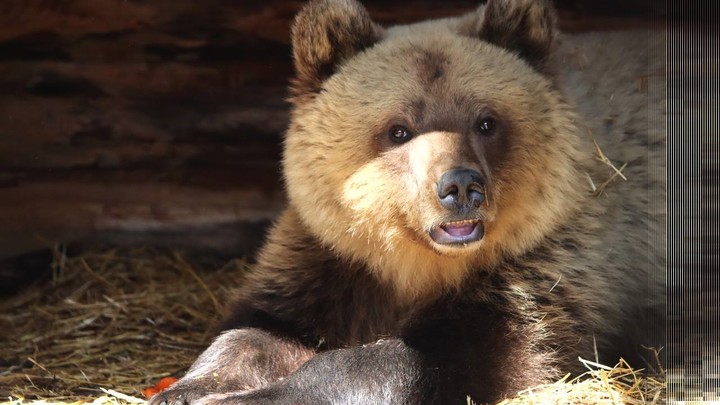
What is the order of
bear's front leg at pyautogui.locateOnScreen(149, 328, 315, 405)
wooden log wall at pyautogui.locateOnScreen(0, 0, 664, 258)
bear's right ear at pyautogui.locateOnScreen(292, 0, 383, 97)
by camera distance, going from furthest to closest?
wooden log wall at pyautogui.locateOnScreen(0, 0, 664, 258), bear's right ear at pyautogui.locateOnScreen(292, 0, 383, 97), bear's front leg at pyautogui.locateOnScreen(149, 328, 315, 405)

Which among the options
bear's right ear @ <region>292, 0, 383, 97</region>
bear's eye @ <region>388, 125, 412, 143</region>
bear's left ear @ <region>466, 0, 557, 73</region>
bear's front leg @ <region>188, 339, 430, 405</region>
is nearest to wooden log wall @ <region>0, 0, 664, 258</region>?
bear's right ear @ <region>292, 0, 383, 97</region>

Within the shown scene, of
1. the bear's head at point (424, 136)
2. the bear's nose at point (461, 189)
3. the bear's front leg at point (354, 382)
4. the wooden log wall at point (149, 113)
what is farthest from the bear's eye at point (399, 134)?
the wooden log wall at point (149, 113)

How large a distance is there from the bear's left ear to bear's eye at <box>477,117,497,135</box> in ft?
1.94

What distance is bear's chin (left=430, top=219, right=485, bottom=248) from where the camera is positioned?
536 cm

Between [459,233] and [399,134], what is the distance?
698 mm

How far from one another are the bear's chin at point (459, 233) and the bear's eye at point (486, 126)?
0.59 meters

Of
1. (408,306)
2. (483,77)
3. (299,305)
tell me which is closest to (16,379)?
(299,305)

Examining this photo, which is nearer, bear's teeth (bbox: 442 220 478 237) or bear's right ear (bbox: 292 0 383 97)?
bear's teeth (bbox: 442 220 478 237)

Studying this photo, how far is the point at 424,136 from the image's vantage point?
559 cm

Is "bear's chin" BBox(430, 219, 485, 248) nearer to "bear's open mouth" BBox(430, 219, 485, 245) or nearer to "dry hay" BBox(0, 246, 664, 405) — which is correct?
"bear's open mouth" BBox(430, 219, 485, 245)

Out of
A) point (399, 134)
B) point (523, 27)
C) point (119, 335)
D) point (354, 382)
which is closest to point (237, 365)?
point (354, 382)

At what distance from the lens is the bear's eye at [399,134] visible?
18.7 ft

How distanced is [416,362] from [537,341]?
0.75 metres

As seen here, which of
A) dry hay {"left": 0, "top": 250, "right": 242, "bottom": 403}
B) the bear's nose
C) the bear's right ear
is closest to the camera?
the bear's nose
